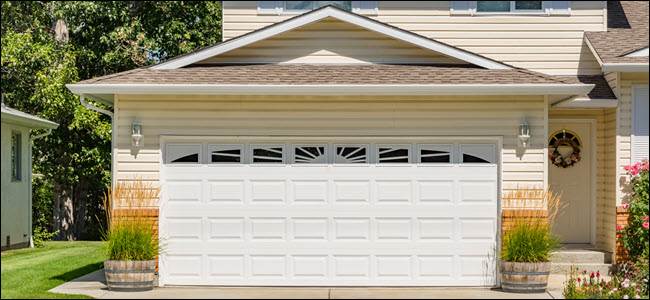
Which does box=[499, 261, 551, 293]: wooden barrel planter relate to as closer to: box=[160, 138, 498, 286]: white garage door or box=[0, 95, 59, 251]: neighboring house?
box=[160, 138, 498, 286]: white garage door

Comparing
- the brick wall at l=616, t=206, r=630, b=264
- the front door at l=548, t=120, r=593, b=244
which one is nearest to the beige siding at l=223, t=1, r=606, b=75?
the front door at l=548, t=120, r=593, b=244

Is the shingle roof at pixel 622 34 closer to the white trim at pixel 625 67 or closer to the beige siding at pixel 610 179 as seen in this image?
the white trim at pixel 625 67

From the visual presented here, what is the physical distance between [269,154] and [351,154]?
1.22 m

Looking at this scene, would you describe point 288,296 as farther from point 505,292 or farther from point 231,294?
point 505,292

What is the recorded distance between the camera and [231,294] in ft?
35.7

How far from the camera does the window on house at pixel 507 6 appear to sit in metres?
14.8

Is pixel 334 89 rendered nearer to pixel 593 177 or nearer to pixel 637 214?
pixel 637 214

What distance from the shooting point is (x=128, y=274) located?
426 inches

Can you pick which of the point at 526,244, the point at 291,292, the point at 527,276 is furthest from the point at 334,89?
the point at 527,276

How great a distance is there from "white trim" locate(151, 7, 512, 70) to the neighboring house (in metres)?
5.31

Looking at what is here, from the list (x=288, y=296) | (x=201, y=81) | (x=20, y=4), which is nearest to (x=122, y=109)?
(x=201, y=81)

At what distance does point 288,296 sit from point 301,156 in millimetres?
2129

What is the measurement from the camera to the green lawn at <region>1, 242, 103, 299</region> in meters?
10.9

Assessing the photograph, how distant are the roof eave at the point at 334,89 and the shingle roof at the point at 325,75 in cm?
13
